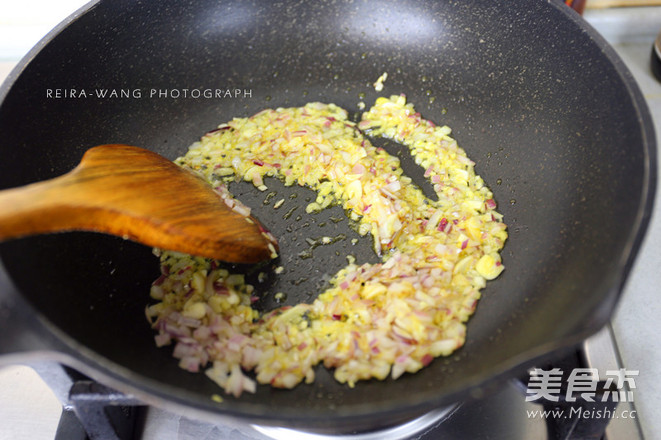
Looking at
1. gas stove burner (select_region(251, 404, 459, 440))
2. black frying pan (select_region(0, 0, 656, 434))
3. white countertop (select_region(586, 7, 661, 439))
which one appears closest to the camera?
black frying pan (select_region(0, 0, 656, 434))

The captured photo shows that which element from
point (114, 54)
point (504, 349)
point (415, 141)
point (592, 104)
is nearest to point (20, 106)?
point (114, 54)

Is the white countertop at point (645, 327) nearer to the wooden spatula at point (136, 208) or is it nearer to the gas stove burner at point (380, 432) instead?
the gas stove burner at point (380, 432)

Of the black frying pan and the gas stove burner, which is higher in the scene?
the black frying pan

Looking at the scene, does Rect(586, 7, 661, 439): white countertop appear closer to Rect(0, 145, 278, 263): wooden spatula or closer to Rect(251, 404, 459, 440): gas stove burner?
Rect(251, 404, 459, 440): gas stove burner

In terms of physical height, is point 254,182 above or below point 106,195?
below

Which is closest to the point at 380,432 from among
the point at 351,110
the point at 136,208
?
the point at 136,208

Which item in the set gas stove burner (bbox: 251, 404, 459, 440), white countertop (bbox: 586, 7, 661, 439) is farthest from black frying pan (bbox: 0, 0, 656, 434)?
white countertop (bbox: 586, 7, 661, 439)

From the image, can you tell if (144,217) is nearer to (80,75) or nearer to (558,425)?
(80,75)
